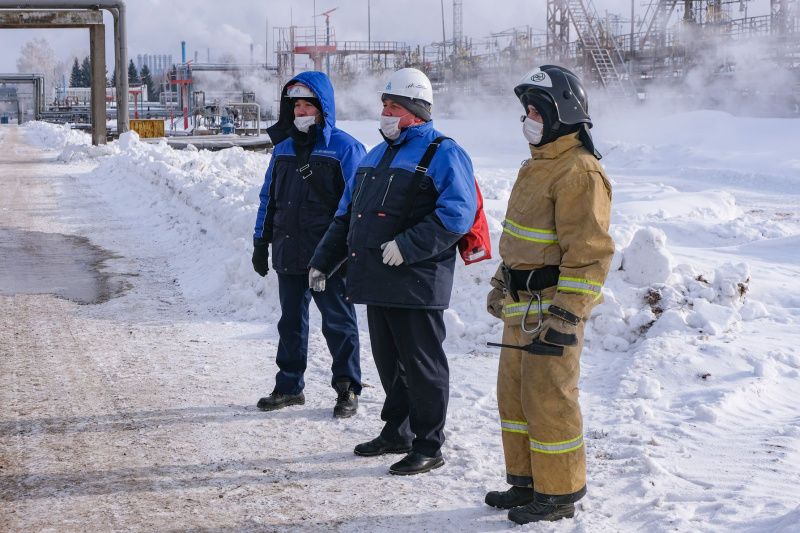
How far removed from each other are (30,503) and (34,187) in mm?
16058

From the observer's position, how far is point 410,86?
159 inches

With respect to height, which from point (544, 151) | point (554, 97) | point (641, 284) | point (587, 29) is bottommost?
point (641, 284)

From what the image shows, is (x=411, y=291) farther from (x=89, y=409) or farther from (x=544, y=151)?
(x=89, y=409)

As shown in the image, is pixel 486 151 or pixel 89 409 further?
pixel 486 151

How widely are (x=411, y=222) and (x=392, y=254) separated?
24cm

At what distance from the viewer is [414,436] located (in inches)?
176

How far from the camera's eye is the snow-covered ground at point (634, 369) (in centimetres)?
370

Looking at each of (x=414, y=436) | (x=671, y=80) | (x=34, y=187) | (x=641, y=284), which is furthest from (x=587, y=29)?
(x=414, y=436)

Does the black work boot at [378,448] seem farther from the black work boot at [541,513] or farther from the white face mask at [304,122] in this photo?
the white face mask at [304,122]

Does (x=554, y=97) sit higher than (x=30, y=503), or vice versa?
(x=554, y=97)

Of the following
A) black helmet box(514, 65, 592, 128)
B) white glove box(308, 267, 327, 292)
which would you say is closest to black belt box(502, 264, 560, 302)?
black helmet box(514, 65, 592, 128)

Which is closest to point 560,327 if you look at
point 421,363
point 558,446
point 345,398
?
point 558,446

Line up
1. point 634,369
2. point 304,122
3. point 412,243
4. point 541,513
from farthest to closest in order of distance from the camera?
1. point 634,369
2. point 304,122
3. point 412,243
4. point 541,513

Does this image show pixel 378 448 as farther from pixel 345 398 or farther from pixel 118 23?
pixel 118 23
